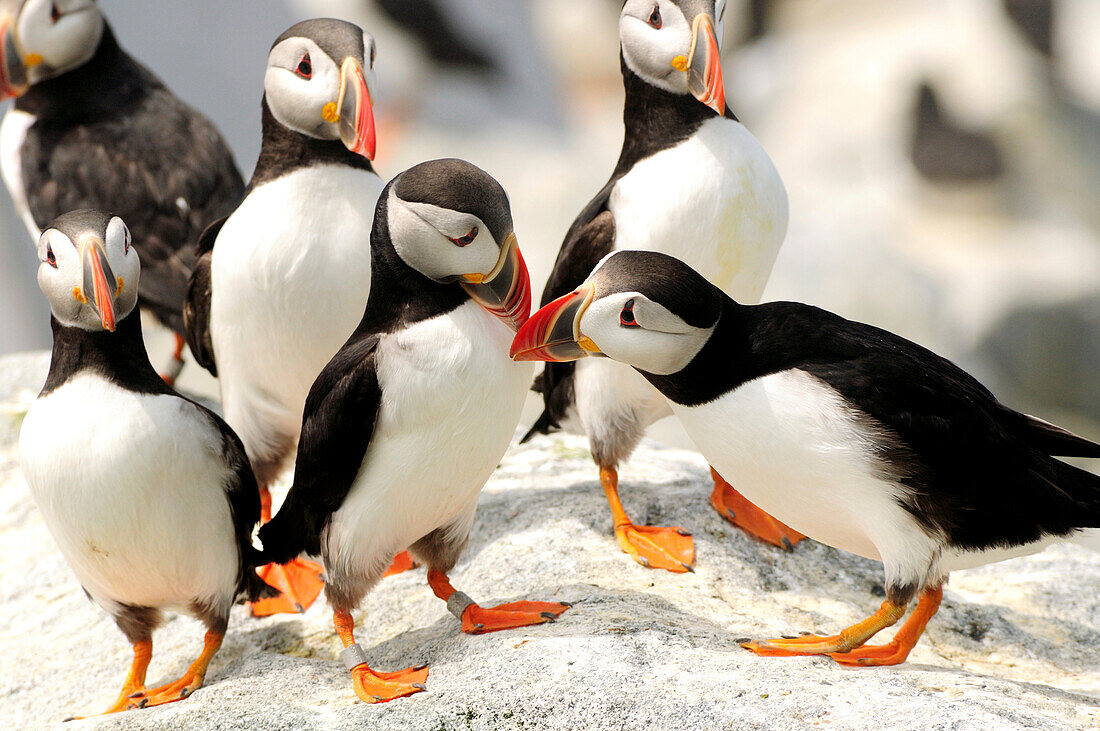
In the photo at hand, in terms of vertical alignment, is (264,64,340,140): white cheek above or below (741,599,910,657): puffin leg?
above

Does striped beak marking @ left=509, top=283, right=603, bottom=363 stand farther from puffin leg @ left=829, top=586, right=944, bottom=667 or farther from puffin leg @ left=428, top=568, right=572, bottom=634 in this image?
puffin leg @ left=829, top=586, right=944, bottom=667

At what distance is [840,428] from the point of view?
2.49 m

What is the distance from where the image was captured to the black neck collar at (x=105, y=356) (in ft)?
9.06

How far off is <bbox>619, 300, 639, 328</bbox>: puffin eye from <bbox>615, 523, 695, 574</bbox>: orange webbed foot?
3.75 ft

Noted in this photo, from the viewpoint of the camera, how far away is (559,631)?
284cm

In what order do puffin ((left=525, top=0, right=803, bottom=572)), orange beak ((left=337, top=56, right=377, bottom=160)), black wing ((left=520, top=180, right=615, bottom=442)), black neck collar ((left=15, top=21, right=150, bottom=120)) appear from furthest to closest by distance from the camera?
black neck collar ((left=15, top=21, right=150, bottom=120)), black wing ((left=520, top=180, right=615, bottom=442)), puffin ((left=525, top=0, right=803, bottom=572)), orange beak ((left=337, top=56, right=377, bottom=160))

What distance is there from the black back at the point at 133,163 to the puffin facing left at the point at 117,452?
1.46 metres

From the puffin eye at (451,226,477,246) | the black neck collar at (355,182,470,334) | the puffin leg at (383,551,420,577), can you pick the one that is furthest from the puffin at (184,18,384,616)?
the puffin eye at (451,226,477,246)

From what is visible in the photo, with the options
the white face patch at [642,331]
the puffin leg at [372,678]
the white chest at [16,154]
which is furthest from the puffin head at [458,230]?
the white chest at [16,154]

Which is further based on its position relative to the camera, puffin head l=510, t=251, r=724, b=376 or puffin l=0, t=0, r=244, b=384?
puffin l=0, t=0, r=244, b=384

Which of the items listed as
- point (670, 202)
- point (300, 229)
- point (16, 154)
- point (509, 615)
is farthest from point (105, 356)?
point (16, 154)

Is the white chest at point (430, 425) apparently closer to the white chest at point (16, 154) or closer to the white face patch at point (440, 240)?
the white face patch at point (440, 240)

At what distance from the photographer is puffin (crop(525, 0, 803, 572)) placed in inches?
130

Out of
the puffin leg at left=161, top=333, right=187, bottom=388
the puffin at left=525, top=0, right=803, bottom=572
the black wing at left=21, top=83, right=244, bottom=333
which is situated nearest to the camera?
the puffin at left=525, top=0, right=803, bottom=572
